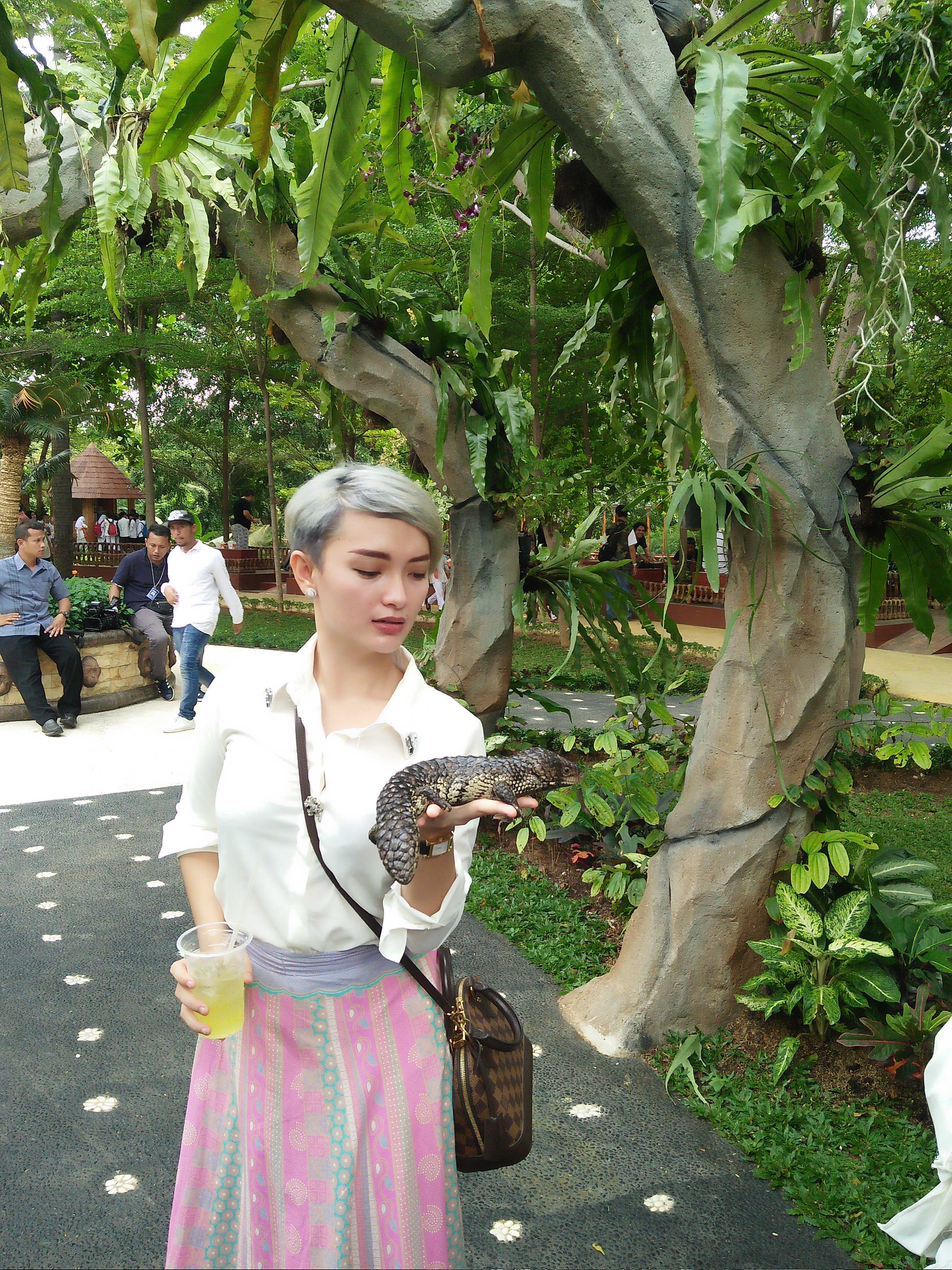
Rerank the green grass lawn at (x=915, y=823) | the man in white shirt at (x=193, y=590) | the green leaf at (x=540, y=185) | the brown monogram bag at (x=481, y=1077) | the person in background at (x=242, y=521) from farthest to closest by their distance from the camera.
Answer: the person in background at (x=242, y=521), the man in white shirt at (x=193, y=590), the green grass lawn at (x=915, y=823), the green leaf at (x=540, y=185), the brown monogram bag at (x=481, y=1077)

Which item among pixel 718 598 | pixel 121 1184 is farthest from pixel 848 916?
pixel 718 598

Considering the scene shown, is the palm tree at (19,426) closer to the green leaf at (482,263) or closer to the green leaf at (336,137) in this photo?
the green leaf at (482,263)

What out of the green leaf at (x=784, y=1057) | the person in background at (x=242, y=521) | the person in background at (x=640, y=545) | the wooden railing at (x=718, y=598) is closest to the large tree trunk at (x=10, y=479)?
the person in background at (x=242, y=521)

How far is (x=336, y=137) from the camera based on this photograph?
2.43 meters

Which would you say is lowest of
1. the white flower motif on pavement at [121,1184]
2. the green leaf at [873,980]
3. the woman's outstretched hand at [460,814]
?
the white flower motif on pavement at [121,1184]

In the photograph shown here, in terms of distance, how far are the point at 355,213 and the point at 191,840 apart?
423 cm

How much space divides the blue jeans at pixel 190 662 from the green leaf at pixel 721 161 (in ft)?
18.7

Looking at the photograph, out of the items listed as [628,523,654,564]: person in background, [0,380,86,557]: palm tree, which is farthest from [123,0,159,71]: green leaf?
[628,523,654,564]: person in background

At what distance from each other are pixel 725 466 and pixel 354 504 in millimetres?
1676

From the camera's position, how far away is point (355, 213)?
4.95 metres

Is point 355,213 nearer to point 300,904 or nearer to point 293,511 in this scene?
point 293,511

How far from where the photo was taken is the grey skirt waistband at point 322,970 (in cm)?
152

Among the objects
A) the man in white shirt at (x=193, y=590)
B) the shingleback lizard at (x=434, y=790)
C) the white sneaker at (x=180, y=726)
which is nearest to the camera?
the shingleback lizard at (x=434, y=790)

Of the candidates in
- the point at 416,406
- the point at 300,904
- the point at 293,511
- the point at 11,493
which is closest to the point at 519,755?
the point at 300,904
